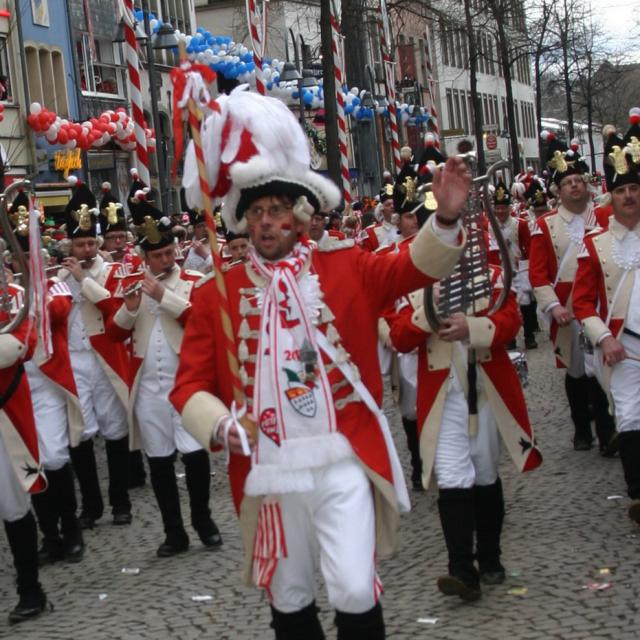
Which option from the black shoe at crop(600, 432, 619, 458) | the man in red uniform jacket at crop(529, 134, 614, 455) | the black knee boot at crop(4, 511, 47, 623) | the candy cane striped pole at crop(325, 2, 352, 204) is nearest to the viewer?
the black knee boot at crop(4, 511, 47, 623)

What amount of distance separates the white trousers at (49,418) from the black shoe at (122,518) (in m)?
0.96

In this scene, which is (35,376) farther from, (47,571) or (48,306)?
(47,571)

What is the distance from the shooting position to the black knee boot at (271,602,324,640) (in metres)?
4.85

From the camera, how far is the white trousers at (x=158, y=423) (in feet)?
28.1

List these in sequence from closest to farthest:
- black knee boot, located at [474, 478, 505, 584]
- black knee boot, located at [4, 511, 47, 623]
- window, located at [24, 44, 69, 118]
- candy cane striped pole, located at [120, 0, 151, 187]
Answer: black knee boot, located at [474, 478, 505, 584] < black knee boot, located at [4, 511, 47, 623] < candy cane striped pole, located at [120, 0, 151, 187] < window, located at [24, 44, 69, 118]

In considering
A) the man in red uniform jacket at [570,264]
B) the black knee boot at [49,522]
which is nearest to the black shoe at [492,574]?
the black knee boot at [49,522]

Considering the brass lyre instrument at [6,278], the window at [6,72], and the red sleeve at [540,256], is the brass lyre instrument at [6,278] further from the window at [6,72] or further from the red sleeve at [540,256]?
the window at [6,72]

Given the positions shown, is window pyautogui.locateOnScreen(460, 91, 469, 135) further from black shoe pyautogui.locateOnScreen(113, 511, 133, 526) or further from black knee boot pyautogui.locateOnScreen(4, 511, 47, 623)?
black knee boot pyautogui.locateOnScreen(4, 511, 47, 623)

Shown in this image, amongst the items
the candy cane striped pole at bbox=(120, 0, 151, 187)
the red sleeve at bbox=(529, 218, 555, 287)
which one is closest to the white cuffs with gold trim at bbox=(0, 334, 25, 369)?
the red sleeve at bbox=(529, 218, 555, 287)

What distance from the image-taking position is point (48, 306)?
26.9 feet

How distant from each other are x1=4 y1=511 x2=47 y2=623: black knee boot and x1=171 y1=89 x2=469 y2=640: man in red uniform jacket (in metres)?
2.39

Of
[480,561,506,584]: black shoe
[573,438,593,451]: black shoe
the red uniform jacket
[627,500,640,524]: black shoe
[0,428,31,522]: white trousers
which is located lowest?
[480,561,506,584]: black shoe

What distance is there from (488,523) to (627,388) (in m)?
1.18

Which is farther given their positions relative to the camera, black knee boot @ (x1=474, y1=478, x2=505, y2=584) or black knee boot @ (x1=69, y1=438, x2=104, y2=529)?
black knee boot @ (x1=69, y1=438, x2=104, y2=529)
